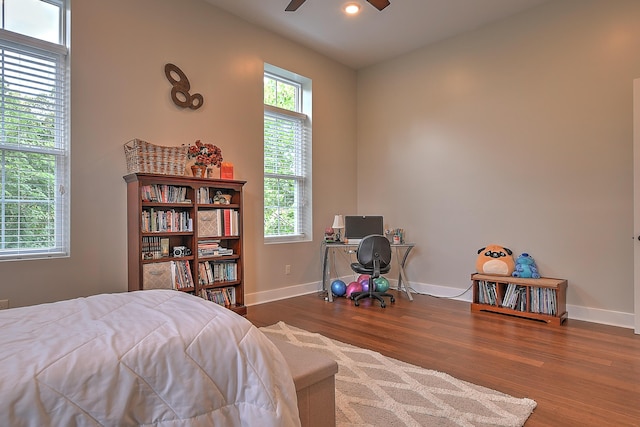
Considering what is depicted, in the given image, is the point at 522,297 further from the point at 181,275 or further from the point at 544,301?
the point at 181,275

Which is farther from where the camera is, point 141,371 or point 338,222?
point 338,222

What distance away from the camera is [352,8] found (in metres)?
4.06

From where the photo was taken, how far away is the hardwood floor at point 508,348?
7.07 feet

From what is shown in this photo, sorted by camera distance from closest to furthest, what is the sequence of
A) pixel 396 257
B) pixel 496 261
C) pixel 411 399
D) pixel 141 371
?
1. pixel 141 371
2. pixel 411 399
3. pixel 496 261
4. pixel 396 257

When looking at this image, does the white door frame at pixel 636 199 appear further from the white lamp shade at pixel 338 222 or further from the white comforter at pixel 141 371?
the white comforter at pixel 141 371

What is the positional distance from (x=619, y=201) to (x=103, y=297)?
4.25 m

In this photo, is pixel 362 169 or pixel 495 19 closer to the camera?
pixel 495 19

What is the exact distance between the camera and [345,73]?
5672mm

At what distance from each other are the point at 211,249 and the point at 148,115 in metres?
1.38

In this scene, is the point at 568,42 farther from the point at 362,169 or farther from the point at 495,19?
the point at 362,169

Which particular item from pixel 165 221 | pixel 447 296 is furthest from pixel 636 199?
pixel 165 221

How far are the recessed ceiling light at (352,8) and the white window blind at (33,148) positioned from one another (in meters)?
2.64

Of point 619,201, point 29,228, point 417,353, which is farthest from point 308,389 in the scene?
point 619,201

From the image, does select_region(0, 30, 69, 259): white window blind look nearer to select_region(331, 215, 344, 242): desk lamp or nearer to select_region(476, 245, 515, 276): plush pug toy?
select_region(331, 215, 344, 242): desk lamp
